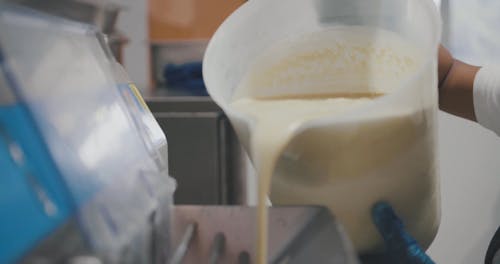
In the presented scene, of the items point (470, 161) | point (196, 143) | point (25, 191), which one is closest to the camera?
point (25, 191)

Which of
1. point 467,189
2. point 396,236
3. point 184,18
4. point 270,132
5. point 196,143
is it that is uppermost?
point 270,132

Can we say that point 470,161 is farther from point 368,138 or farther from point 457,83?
point 368,138

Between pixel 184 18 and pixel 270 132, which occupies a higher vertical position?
pixel 270 132

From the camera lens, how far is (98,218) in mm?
277

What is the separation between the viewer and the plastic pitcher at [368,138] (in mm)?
406

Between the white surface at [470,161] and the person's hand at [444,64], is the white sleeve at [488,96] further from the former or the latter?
the white surface at [470,161]

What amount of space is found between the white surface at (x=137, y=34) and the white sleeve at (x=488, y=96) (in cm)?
110

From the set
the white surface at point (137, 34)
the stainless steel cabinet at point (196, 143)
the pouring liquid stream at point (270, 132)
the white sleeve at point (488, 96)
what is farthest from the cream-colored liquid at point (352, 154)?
the white surface at point (137, 34)

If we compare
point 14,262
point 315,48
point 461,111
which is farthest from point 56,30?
point 461,111

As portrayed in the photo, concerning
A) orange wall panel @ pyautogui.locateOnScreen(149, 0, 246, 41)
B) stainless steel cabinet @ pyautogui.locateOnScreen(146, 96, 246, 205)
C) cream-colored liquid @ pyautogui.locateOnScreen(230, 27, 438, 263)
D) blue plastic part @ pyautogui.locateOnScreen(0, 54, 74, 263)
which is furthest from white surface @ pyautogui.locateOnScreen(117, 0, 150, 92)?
blue plastic part @ pyautogui.locateOnScreen(0, 54, 74, 263)

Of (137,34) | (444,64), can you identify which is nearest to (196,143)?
(444,64)

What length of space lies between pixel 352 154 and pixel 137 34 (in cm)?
134

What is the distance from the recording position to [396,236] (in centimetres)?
44

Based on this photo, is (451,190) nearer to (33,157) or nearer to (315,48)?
(315,48)
